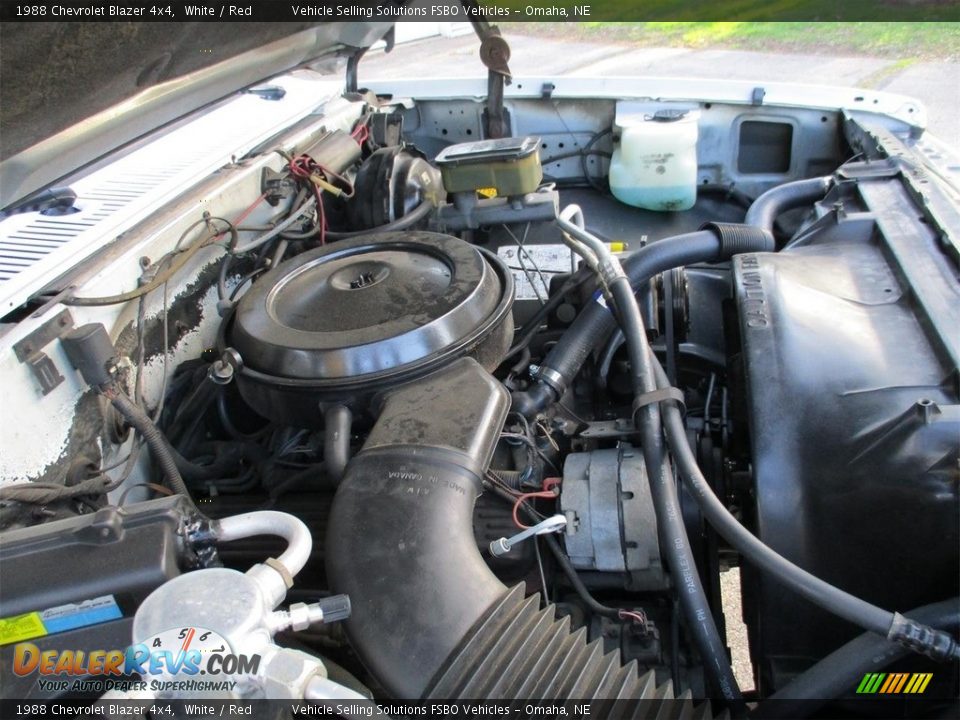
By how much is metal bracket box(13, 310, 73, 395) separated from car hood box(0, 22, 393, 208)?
0.28 m

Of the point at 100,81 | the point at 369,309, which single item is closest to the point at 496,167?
the point at 369,309

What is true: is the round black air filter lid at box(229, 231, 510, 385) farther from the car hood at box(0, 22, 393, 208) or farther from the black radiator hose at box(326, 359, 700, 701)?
the car hood at box(0, 22, 393, 208)

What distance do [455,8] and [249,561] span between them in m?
1.63

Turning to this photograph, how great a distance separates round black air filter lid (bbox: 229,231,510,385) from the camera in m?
1.17

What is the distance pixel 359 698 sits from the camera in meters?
0.71

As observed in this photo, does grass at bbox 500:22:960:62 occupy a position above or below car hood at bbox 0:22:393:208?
below

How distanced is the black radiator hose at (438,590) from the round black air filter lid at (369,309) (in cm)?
12

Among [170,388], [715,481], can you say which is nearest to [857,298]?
[715,481]

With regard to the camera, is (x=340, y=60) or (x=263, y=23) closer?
(x=263, y=23)

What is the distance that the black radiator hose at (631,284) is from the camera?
4.49 ft

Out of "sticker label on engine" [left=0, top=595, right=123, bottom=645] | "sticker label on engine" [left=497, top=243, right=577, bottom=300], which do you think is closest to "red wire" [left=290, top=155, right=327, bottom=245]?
"sticker label on engine" [left=497, top=243, right=577, bottom=300]

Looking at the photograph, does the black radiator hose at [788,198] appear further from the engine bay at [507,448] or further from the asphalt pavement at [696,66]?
the asphalt pavement at [696,66]

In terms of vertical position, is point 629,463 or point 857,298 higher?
point 857,298

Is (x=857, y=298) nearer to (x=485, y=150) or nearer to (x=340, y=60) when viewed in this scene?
(x=485, y=150)
